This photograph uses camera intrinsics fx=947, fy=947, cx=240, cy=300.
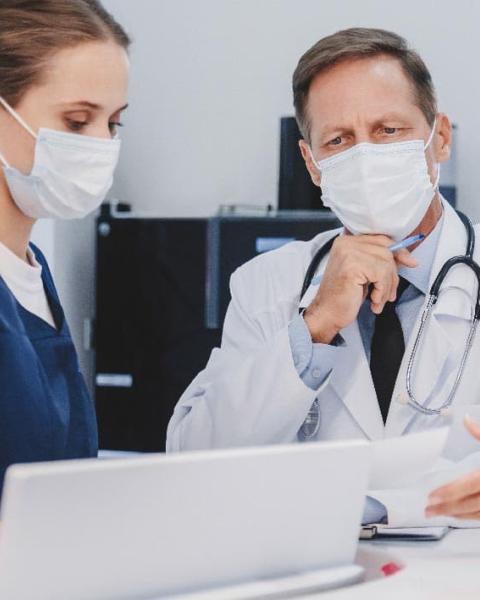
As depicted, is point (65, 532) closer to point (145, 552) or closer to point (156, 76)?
point (145, 552)

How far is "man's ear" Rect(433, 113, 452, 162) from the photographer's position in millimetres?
1661

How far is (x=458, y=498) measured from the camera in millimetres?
1020

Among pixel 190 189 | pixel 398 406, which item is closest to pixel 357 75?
pixel 398 406

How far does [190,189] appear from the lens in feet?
12.5

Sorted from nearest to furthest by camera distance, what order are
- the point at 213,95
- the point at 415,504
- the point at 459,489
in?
the point at 459,489 < the point at 415,504 < the point at 213,95

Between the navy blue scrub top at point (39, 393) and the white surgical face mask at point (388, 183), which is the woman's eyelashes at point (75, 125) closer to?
the navy blue scrub top at point (39, 393)

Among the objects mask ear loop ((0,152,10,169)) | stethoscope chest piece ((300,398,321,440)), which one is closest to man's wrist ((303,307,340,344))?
stethoscope chest piece ((300,398,321,440))

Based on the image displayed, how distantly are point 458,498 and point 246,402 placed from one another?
0.50 metres

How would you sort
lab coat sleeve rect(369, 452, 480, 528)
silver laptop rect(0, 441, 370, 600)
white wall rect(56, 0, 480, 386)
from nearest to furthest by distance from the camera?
1. silver laptop rect(0, 441, 370, 600)
2. lab coat sleeve rect(369, 452, 480, 528)
3. white wall rect(56, 0, 480, 386)

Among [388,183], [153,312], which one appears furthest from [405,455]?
[153,312]

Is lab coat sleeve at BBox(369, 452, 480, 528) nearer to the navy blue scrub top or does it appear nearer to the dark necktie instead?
the dark necktie

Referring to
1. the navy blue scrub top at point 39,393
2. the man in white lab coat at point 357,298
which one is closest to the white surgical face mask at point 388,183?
the man in white lab coat at point 357,298

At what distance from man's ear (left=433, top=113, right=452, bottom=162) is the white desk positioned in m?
0.78

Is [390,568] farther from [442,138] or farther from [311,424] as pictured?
[442,138]
